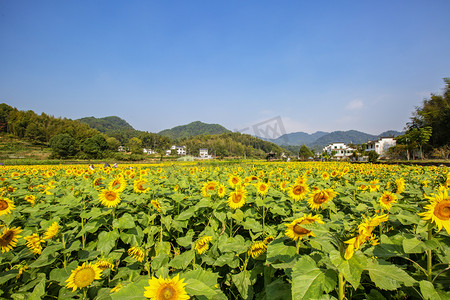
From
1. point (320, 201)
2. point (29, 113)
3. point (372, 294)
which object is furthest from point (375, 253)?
point (29, 113)

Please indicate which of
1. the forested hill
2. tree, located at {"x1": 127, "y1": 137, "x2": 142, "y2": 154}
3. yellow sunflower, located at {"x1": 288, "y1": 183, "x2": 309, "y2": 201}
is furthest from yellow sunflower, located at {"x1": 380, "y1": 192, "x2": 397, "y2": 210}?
the forested hill

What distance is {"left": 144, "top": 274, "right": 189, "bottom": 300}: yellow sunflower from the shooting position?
1.07m

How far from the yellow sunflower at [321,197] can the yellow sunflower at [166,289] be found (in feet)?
5.05

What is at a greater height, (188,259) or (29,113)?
(29,113)

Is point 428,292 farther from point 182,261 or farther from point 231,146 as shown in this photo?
point 231,146

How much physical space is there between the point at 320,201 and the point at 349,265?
3.90 ft

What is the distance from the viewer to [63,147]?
6675 centimetres

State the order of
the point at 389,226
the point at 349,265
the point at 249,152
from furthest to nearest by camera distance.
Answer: the point at 249,152 → the point at 389,226 → the point at 349,265

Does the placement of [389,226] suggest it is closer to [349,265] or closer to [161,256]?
[349,265]

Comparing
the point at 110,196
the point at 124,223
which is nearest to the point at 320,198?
the point at 124,223

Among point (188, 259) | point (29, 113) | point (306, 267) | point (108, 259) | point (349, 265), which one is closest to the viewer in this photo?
point (349, 265)

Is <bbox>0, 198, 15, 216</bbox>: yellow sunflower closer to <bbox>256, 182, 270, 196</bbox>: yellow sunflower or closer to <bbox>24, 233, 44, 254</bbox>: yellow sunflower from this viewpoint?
<bbox>24, 233, 44, 254</bbox>: yellow sunflower

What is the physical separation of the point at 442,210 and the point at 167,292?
1.60 m

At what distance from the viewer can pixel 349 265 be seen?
0.98 m
